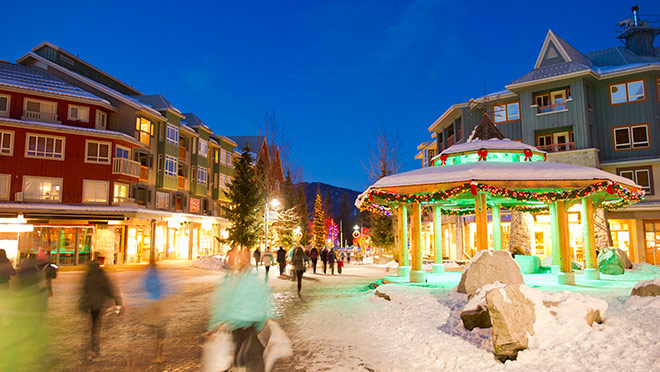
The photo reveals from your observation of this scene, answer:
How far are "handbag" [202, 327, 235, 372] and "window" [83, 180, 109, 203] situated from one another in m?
29.6

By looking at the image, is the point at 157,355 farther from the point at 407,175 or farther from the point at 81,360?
the point at 407,175

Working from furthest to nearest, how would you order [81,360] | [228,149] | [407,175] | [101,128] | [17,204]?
[228,149]
[101,128]
[17,204]
[407,175]
[81,360]

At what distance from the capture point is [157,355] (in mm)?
7996

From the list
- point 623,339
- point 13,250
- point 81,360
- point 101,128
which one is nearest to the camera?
point 623,339

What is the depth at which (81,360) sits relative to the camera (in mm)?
7629

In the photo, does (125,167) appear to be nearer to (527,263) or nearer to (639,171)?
(527,263)

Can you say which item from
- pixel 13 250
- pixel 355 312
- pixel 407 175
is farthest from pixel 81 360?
pixel 13 250

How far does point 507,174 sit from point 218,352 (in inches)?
388

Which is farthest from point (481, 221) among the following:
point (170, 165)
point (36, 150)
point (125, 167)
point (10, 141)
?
point (170, 165)

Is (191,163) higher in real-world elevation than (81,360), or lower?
higher

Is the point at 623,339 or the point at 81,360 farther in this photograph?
the point at 81,360

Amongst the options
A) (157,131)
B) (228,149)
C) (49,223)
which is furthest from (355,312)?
(228,149)

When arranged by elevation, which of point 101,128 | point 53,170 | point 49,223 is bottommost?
point 49,223

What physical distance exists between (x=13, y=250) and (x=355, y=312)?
1998 cm
